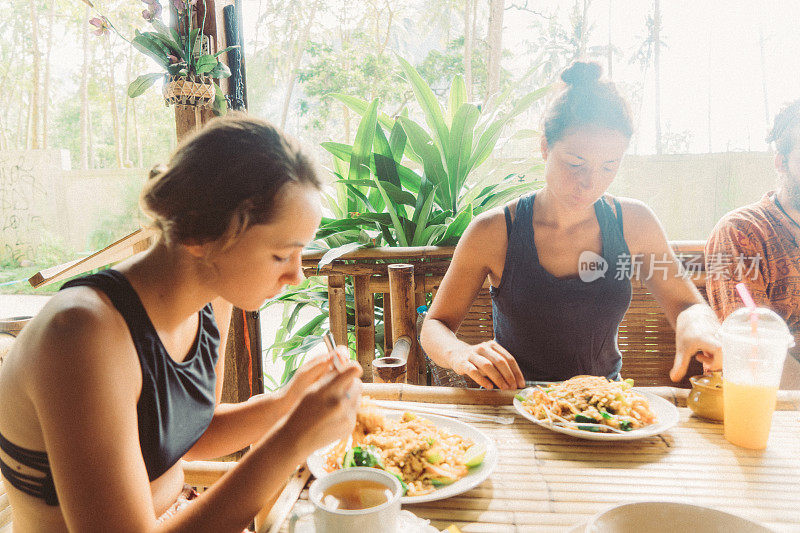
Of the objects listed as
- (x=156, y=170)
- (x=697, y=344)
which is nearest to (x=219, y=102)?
(x=156, y=170)

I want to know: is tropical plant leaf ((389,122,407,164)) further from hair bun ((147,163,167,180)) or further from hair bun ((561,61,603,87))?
hair bun ((147,163,167,180))

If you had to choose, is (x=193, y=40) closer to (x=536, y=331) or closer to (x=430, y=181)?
(x=430, y=181)

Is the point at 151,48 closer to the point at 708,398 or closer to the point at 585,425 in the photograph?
the point at 585,425

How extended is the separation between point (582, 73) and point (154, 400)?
1.39m

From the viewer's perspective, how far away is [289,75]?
12.0 m

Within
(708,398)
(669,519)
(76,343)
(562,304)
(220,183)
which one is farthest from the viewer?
(562,304)

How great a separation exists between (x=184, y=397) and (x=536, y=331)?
3.55 feet

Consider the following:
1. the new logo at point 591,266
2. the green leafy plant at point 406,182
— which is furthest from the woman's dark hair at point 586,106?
the green leafy plant at point 406,182

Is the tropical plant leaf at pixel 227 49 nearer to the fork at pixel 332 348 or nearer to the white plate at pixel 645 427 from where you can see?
the fork at pixel 332 348

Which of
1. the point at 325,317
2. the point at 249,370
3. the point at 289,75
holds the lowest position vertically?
the point at 249,370

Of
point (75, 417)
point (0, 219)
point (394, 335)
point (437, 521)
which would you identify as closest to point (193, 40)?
point (394, 335)

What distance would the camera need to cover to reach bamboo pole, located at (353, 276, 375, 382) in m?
2.20

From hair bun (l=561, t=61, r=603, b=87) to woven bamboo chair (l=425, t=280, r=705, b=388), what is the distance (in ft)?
3.06

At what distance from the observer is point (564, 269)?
1623mm
